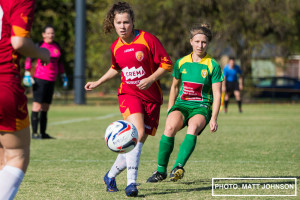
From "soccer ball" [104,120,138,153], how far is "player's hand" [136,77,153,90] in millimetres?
387

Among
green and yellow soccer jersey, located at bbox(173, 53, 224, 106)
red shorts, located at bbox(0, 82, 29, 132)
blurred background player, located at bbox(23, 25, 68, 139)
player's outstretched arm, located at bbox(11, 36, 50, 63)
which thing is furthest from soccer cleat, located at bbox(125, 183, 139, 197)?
blurred background player, located at bbox(23, 25, 68, 139)

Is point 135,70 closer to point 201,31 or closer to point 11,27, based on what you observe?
point 201,31

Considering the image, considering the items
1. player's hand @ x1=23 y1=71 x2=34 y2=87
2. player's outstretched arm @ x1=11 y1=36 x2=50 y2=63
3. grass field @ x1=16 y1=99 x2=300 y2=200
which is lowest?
grass field @ x1=16 y1=99 x2=300 y2=200

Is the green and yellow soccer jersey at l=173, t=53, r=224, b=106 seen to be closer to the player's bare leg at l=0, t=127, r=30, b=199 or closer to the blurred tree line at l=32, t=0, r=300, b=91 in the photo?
the player's bare leg at l=0, t=127, r=30, b=199

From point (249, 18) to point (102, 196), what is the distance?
27.7m


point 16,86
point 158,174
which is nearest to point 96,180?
point 158,174

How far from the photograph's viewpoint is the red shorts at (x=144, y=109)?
6.09m

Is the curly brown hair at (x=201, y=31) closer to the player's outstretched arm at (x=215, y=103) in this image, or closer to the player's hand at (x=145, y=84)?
the player's outstretched arm at (x=215, y=103)

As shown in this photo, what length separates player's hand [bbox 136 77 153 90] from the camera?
18.8 ft

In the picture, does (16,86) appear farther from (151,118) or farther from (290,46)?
(290,46)

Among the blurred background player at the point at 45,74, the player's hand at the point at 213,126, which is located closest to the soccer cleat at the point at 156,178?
the player's hand at the point at 213,126

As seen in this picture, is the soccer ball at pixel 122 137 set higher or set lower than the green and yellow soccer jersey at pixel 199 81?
lower

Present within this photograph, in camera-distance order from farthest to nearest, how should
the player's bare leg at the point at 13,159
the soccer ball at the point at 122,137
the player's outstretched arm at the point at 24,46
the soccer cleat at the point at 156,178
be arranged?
1. the soccer cleat at the point at 156,178
2. the soccer ball at the point at 122,137
3. the player's bare leg at the point at 13,159
4. the player's outstretched arm at the point at 24,46

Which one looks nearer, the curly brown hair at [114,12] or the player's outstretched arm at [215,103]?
the curly brown hair at [114,12]
